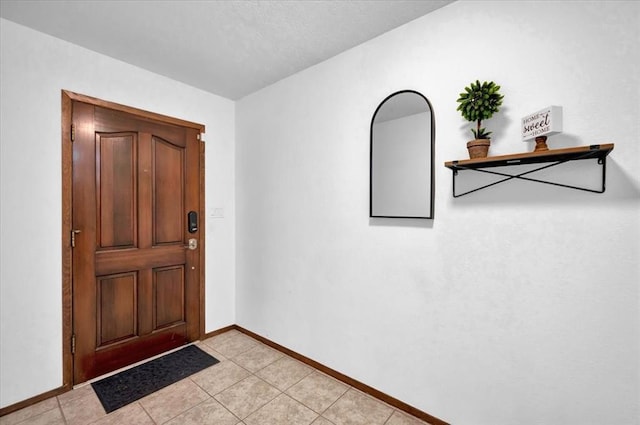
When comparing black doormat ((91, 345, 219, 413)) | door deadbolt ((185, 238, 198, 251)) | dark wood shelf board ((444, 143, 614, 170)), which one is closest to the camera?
dark wood shelf board ((444, 143, 614, 170))

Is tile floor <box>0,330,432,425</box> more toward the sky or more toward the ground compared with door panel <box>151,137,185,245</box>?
more toward the ground

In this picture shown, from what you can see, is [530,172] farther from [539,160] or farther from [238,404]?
[238,404]

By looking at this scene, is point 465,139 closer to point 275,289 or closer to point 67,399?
point 275,289

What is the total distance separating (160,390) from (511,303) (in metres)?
2.50

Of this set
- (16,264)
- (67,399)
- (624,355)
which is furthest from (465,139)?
(67,399)

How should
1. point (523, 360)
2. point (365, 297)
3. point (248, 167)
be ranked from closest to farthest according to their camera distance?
point (523, 360)
point (365, 297)
point (248, 167)

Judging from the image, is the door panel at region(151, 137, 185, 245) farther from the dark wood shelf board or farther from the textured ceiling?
the dark wood shelf board

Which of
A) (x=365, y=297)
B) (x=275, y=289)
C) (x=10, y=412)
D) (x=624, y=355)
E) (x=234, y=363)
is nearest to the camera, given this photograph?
(x=624, y=355)

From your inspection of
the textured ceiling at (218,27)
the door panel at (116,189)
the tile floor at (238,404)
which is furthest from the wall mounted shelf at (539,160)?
the door panel at (116,189)

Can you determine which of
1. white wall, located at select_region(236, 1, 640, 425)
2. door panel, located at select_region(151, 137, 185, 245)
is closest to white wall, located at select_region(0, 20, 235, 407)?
door panel, located at select_region(151, 137, 185, 245)

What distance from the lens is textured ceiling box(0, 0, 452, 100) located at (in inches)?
67.1

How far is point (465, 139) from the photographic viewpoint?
1637 millimetres

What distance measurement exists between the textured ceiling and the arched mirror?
0.57 m

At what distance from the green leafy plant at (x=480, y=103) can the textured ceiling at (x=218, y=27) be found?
65 cm
